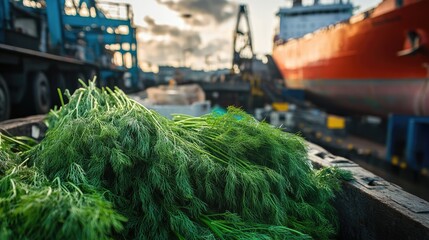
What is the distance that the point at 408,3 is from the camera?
21.5 ft

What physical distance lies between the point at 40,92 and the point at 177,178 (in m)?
6.56

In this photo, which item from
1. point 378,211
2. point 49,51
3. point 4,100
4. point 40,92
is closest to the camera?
point 378,211

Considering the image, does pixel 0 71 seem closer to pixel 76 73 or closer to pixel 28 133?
pixel 28 133

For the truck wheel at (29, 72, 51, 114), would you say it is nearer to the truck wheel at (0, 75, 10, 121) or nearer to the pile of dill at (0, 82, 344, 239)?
the truck wheel at (0, 75, 10, 121)

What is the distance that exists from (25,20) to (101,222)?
504 inches

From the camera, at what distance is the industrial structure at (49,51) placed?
5797mm

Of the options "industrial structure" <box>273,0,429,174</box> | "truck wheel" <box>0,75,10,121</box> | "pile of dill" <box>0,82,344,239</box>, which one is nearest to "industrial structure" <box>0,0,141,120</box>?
"truck wheel" <box>0,75,10,121</box>

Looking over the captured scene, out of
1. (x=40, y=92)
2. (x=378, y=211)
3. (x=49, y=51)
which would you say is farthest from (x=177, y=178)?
(x=49, y=51)

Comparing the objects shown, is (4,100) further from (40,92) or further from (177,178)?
(177,178)

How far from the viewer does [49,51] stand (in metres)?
11.2

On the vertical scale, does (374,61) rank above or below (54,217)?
above

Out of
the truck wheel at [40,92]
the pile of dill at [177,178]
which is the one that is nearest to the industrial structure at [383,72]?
the pile of dill at [177,178]

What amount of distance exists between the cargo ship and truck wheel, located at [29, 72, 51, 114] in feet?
28.6

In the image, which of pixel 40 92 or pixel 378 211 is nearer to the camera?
pixel 378 211
